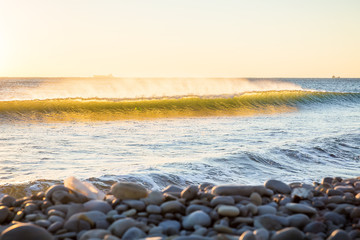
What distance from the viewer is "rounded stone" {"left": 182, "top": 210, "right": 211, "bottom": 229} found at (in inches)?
110

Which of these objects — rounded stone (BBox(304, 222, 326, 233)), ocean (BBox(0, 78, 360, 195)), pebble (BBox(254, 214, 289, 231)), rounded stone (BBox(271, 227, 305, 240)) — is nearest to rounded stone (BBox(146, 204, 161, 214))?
pebble (BBox(254, 214, 289, 231))

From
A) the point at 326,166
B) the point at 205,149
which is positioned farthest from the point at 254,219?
the point at 205,149

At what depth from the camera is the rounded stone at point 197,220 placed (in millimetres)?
2805

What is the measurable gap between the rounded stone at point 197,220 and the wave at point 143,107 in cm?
1277

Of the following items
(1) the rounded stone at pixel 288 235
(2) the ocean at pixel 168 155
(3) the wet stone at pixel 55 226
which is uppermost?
(1) the rounded stone at pixel 288 235

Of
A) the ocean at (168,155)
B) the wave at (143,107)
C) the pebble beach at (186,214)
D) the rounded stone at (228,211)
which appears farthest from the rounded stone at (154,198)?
the wave at (143,107)

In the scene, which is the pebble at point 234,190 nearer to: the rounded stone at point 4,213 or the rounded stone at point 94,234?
the rounded stone at point 94,234

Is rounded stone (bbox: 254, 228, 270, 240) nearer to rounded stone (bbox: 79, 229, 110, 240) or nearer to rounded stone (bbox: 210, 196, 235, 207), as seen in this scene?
rounded stone (bbox: 210, 196, 235, 207)

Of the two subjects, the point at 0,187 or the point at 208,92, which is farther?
the point at 208,92

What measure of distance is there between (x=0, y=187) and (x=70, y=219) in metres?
2.64

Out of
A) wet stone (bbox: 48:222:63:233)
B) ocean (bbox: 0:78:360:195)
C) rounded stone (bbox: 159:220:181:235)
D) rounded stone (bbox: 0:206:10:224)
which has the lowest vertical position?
ocean (bbox: 0:78:360:195)

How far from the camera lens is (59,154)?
7289 millimetres

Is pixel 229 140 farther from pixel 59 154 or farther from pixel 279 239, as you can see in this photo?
pixel 279 239

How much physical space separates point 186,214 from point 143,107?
16.0 meters
